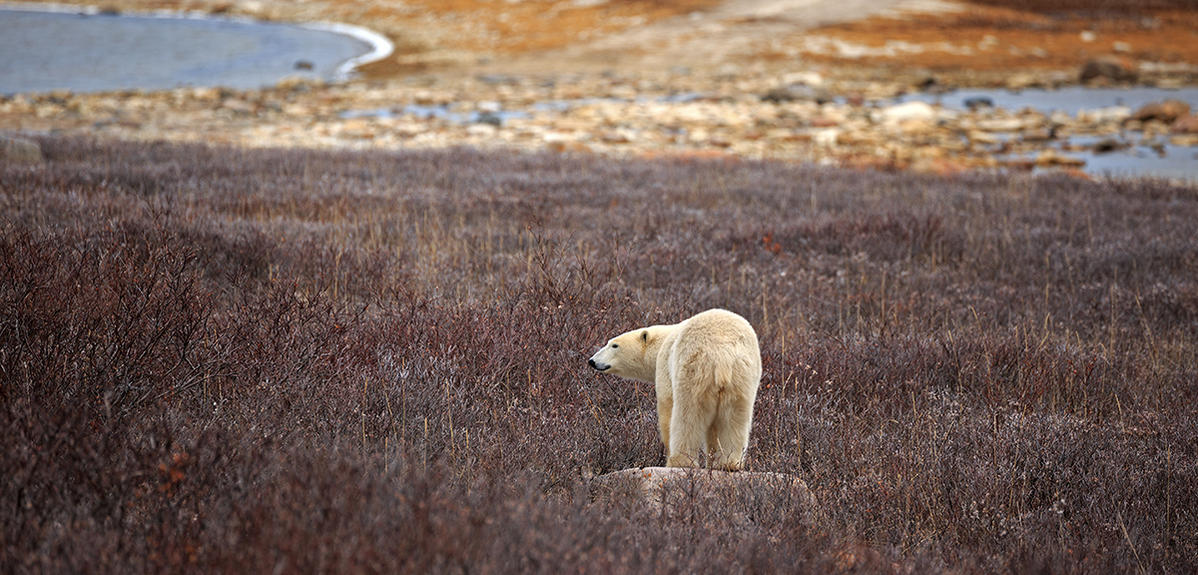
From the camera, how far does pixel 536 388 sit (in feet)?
15.0

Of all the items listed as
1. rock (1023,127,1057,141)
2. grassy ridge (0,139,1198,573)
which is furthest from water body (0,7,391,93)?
grassy ridge (0,139,1198,573)

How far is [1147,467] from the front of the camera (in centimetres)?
405

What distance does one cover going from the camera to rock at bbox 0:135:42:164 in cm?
1138

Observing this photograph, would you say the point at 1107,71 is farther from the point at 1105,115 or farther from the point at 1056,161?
the point at 1056,161

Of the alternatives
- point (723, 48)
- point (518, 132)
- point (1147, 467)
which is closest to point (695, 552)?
point (1147, 467)

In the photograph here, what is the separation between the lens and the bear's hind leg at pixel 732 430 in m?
3.62

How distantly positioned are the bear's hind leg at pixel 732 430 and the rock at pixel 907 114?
23.5 m

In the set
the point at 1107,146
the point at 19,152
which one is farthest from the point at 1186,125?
the point at 19,152

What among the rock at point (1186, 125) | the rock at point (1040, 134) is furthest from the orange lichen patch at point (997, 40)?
the rock at point (1040, 134)

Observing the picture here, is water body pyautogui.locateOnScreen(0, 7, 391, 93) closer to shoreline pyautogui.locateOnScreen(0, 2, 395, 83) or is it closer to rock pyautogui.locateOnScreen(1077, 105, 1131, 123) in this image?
shoreline pyautogui.locateOnScreen(0, 2, 395, 83)

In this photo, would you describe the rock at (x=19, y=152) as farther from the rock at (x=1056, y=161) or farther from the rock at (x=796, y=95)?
the rock at (x=796, y=95)

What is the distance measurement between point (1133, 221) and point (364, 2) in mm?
76378

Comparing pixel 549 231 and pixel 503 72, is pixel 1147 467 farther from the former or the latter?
pixel 503 72

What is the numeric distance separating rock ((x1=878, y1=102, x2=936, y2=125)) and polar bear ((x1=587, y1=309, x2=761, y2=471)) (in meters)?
23.4
